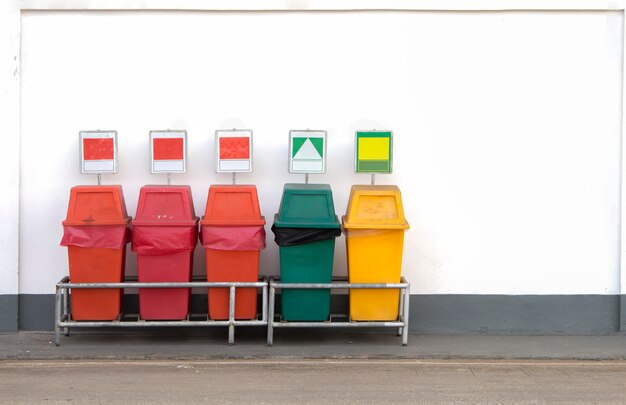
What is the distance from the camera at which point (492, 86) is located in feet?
32.3

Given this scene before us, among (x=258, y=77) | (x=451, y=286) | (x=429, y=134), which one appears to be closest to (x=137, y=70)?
(x=258, y=77)

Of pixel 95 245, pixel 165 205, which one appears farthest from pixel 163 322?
pixel 165 205

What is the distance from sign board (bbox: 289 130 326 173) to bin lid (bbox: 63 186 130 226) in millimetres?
1729

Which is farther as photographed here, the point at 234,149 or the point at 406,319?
the point at 234,149

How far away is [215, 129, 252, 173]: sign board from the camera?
9484mm

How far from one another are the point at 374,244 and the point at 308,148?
3.75 ft

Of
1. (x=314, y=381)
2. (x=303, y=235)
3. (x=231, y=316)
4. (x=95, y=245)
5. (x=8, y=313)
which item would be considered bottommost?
(x=314, y=381)

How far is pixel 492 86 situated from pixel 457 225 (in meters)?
1.45

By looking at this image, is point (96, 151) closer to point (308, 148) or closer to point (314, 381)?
point (308, 148)

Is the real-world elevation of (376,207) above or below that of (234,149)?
below

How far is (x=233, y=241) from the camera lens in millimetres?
9117

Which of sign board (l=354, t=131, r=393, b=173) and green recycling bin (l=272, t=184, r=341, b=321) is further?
sign board (l=354, t=131, r=393, b=173)

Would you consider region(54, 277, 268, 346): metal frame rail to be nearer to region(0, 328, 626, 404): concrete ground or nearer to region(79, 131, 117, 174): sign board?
region(0, 328, 626, 404): concrete ground

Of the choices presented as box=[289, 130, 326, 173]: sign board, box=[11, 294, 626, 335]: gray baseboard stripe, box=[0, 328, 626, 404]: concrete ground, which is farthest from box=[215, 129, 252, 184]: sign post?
box=[11, 294, 626, 335]: gray baseboard stripe
